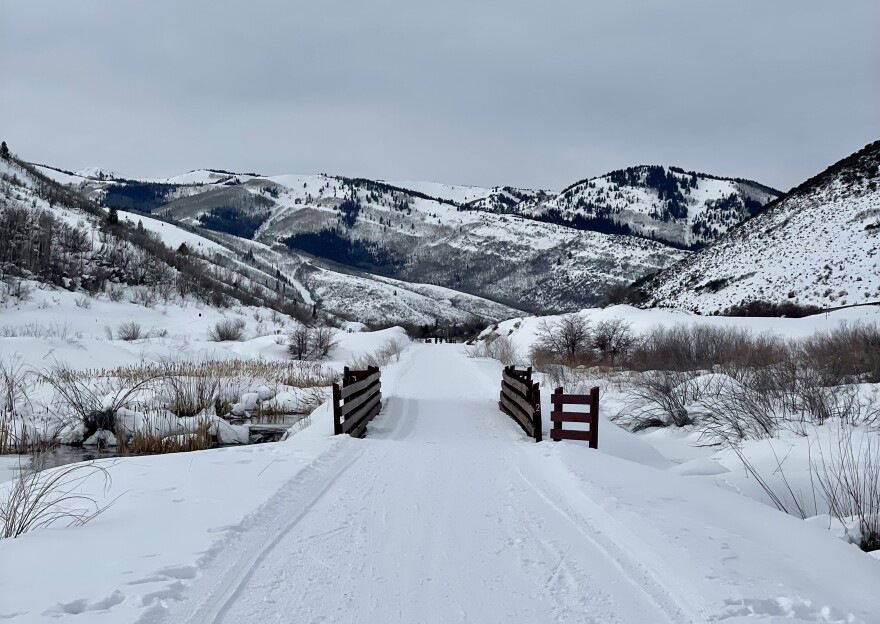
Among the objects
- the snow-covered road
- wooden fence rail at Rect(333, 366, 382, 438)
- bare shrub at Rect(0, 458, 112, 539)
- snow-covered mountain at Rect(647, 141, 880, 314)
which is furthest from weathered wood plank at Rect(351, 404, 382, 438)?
snow-covered mountain at Rect(647, 141, 880, 314)

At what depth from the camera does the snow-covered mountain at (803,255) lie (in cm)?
4228

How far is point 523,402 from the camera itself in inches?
446

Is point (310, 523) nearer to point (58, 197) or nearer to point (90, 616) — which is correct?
point (90, 616)

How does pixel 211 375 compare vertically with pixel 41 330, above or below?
below

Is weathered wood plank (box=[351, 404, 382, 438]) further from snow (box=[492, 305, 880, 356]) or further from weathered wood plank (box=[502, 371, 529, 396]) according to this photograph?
snow (box=[492, 305, 880, 356])

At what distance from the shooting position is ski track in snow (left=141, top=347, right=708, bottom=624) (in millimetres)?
3633

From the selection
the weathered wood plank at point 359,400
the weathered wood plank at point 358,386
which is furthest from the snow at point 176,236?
the weathered wood plank at point 358,386

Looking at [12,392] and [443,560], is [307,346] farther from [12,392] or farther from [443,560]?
[443,560]

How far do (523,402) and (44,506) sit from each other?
830cm

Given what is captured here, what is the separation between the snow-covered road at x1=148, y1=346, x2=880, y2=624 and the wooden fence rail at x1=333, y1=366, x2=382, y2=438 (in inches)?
80.0

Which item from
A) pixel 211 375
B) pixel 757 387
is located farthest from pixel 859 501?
pixel 211 375

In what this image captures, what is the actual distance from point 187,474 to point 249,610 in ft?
13.3

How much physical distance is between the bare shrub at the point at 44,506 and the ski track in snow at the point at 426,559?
173cm

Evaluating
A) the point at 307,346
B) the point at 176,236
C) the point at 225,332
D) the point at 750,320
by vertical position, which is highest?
the point at 176,236
